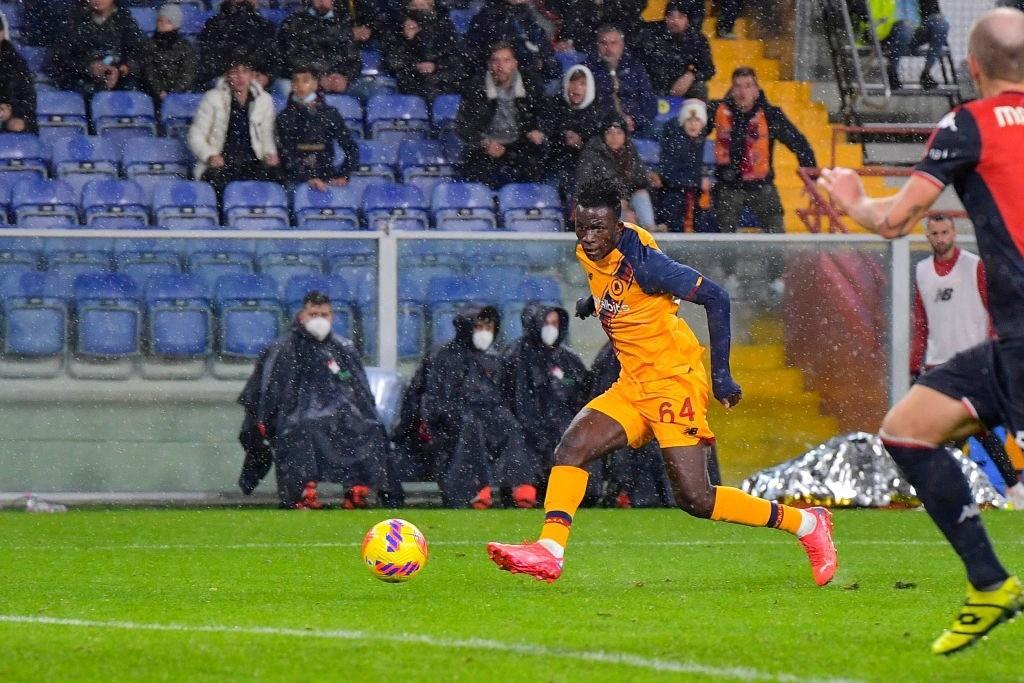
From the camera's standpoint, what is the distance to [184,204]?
15070mm

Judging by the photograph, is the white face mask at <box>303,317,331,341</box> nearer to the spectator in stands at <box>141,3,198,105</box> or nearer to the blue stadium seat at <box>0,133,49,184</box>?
the blue stadium seat at <box>0,133,49,184</box>

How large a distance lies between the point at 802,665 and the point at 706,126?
10.6m

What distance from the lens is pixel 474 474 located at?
1281 centimetres

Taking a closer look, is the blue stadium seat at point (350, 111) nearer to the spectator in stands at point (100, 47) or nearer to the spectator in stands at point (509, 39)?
the spectator in stands at point (509, 39)

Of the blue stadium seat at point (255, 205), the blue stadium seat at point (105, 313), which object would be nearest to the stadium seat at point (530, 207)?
the blue stadium seat at point (255, 205)

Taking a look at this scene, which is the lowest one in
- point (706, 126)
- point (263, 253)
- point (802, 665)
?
point (802, 665)

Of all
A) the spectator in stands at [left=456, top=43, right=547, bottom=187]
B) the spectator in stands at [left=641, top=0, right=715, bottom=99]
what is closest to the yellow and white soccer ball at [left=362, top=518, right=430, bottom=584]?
the spectator in stands at [left=456, top=43, right=547, bottom=187]

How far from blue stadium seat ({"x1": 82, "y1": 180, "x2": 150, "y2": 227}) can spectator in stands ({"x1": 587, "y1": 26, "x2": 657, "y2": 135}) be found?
165 inches

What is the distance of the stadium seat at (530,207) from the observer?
15234 mm

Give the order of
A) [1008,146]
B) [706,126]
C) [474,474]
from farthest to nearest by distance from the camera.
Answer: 1. [706,126]
2. [474,474]
3. [1008,146]

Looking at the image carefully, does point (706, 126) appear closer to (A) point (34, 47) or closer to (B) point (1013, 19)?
(A) point (34, 47)

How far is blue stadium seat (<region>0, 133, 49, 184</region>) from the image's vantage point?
51.2 feet

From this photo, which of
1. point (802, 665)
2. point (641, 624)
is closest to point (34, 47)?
point (641, 624)

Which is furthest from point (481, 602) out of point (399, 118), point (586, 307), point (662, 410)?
point (399, 118)
